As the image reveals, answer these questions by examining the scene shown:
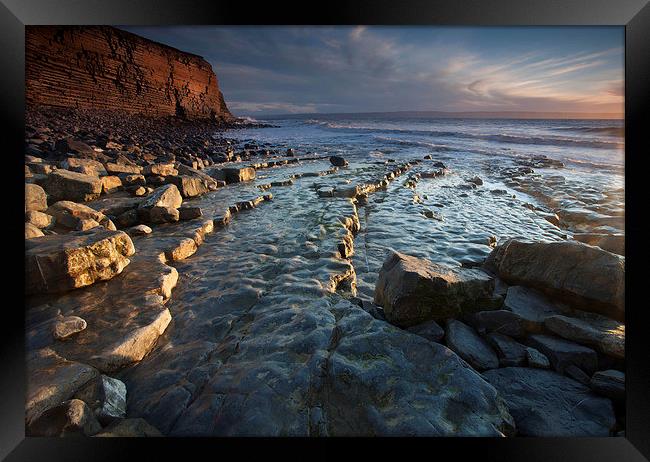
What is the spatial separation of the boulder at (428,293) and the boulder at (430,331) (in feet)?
0.11

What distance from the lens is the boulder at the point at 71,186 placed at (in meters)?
4.68

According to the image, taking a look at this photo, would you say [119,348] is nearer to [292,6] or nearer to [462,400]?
[462,400]

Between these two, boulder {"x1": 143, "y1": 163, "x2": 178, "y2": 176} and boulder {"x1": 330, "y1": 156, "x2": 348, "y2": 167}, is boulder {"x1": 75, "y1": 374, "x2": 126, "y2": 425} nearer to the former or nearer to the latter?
boulder {"x1": 143, "y1": 163, "x2": 178, "y2": 176}

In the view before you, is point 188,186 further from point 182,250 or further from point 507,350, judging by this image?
point 507,350

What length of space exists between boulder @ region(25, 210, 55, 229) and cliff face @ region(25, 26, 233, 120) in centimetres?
1245

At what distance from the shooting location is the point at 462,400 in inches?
60.7

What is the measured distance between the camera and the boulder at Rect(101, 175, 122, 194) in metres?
5.58

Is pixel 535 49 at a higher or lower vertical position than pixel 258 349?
higher

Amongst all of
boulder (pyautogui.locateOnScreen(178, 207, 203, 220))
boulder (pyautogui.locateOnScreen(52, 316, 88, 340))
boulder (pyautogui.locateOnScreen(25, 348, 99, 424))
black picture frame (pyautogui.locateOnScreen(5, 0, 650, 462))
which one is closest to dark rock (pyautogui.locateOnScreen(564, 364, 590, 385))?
black picture frame (pyautogui.locateOnScreen(5, 0, 650, 462))

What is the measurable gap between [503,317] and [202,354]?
1.97 metres

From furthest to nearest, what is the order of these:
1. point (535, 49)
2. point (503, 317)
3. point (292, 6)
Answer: point (535, 49), point (503, 317), point (292, 6)

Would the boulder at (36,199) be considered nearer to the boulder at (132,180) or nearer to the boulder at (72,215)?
the boulder at (72,215)

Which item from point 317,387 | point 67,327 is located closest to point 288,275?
point 317,387
